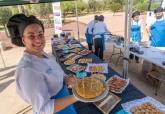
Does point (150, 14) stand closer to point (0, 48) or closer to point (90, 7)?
point (0, 48)

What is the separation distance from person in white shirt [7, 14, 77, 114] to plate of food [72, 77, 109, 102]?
3.5 inches

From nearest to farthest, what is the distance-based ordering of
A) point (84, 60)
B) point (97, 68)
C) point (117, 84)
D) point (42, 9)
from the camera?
point (117, 84) → point (97, 68) → point (84, 60) → point (42, 9)

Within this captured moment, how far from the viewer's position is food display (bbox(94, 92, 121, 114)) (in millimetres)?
1634

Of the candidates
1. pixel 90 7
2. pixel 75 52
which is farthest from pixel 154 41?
pixel 90 7

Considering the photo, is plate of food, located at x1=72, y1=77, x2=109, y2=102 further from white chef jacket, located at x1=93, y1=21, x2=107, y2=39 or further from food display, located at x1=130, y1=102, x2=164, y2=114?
white chef jacket, located at x1=93, y1=21, x2=107, y2=39

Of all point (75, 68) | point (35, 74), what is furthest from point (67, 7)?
point (35, 74)

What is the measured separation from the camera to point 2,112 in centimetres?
321

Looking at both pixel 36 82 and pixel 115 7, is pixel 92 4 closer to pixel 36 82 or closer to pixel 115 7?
pixel 115 7

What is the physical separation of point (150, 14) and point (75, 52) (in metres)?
3.87

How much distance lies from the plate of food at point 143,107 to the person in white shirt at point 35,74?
70 centimetres

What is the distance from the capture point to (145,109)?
1609 mm

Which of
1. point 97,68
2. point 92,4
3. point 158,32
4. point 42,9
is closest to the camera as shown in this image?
point 97,68

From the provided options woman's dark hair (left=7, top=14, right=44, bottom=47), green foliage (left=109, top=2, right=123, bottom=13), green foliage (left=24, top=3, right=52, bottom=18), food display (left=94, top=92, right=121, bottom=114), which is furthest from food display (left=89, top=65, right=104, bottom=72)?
green foliage (left=109, top=2, right=123, bottom=13)

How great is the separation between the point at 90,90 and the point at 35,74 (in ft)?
1.34
